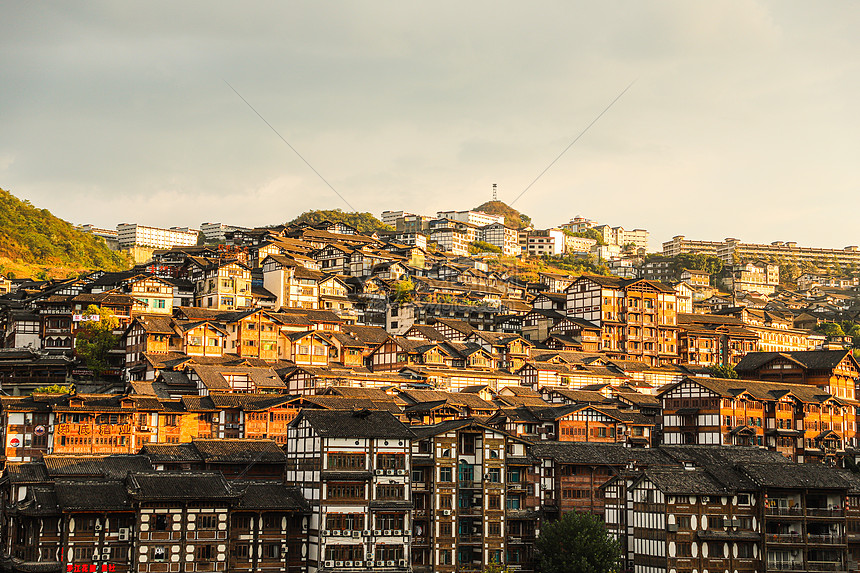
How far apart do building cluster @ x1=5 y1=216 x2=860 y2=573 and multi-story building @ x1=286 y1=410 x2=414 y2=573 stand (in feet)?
0.40

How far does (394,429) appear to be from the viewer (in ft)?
189

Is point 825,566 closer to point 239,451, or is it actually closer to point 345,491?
point 345,491

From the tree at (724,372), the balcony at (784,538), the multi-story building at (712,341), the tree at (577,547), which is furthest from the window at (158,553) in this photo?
the multi-story building at (712,341)

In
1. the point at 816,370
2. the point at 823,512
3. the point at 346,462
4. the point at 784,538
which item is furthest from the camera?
the point at 816,370

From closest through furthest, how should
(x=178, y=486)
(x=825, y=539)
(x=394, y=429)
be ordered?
(x=178, y=486) < (x=394, y=429) < (x=825, y=539)

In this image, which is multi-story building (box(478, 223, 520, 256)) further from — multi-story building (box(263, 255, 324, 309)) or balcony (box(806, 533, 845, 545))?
balcony (box(806, 533, 845, 545))

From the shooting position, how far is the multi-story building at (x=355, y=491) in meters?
54.7

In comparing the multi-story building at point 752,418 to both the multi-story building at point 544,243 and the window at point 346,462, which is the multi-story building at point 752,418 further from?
the multi-story building at point 544,243

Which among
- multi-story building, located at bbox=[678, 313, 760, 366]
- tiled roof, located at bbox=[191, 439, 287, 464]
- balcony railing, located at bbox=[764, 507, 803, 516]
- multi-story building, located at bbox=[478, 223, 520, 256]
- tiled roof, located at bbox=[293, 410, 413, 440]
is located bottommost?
balcony railing, located at bbox=[764, 507, 803, 516]

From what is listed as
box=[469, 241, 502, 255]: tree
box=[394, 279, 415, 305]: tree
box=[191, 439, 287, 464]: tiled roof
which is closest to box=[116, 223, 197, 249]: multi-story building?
box=[469, 241, 502, 255]: tree

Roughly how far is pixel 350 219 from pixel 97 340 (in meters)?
112

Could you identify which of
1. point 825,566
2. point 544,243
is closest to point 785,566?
point 825,566

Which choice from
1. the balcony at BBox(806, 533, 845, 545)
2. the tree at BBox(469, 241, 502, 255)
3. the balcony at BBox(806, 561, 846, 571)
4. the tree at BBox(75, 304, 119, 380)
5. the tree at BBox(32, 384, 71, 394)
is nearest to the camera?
the balcony at BBox(806, 561, 846, 571)

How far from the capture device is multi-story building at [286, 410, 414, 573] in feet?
179
